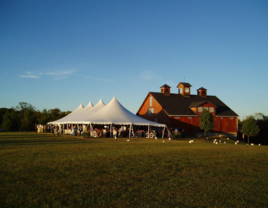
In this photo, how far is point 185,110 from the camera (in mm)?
39000

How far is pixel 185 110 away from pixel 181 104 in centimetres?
167

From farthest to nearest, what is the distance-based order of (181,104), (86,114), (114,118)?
(181,104) → (86,114) → (114,118)

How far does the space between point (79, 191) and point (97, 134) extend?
21.1 metres

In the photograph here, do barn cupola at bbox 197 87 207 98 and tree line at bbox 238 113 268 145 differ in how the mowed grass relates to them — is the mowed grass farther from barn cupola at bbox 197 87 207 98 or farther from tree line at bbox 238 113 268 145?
barn cupola at bbox 197 87 207 98

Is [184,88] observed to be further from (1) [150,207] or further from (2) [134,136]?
(1) [150,207]

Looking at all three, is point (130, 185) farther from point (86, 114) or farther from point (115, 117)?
point (86, 114)

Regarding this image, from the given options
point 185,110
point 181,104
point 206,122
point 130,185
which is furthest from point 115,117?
point 130,185

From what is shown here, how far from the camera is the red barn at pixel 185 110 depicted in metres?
37.8

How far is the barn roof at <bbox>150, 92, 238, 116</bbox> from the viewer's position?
126 ft

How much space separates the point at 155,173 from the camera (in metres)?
7.46

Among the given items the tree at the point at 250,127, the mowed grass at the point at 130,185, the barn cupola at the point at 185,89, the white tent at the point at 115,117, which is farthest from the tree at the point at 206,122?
the mowed grass at the point at 130,185

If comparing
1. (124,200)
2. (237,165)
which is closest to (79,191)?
(124,200)

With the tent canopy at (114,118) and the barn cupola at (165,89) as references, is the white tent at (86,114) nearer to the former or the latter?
the tent canopy at (114,118)

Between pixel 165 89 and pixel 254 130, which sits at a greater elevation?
pixel 165 89
